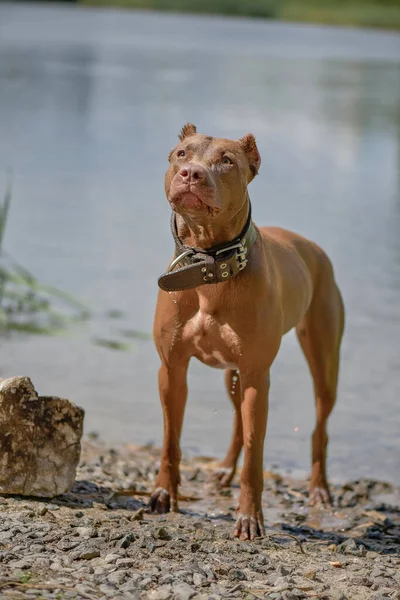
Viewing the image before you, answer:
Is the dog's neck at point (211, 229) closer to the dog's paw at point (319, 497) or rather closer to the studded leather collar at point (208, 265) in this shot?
the studded leather collar at point (208, 265)

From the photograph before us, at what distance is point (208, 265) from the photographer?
513cm

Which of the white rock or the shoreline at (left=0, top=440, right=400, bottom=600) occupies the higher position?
the white rock

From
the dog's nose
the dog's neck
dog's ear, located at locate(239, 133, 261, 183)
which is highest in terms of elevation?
dog's ear, located at locate(239, 133, 261, 183)

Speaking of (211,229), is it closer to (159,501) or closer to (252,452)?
(252,452)

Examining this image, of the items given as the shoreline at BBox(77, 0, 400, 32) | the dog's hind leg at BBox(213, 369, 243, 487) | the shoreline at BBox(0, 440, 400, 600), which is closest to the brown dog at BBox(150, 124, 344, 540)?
the shoreline at BBox(0, 440, 400, 600)

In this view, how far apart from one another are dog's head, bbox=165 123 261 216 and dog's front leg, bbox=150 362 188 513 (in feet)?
Result: 3.38

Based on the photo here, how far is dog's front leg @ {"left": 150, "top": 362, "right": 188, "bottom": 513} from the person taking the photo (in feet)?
18.6

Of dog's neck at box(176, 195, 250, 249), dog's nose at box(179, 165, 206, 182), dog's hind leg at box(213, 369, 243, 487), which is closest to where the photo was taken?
dog's nose at box(179, 165, 206, 182)

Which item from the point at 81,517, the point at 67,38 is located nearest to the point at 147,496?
the point at 81,517

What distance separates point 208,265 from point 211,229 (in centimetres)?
15

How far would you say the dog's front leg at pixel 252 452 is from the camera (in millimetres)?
5363

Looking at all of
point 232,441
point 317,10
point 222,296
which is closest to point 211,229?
point 222,296

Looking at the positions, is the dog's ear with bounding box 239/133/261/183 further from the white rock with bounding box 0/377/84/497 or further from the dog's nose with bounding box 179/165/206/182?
the white rock with bounding box 0/377/84/497

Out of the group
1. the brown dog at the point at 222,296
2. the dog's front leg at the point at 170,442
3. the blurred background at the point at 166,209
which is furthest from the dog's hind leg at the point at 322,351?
the dog's front leg at the point at 170,442
